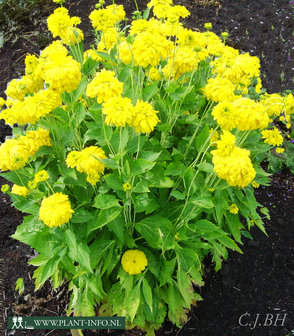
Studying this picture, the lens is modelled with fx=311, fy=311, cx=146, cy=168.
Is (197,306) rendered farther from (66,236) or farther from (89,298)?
(66,236)

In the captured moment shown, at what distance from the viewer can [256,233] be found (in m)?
3.14

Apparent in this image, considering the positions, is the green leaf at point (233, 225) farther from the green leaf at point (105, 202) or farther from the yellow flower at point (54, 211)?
the yellow flower at point (54, 211)

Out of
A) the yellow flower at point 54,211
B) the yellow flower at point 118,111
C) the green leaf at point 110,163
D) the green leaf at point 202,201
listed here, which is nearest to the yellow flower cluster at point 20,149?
the yellow flower at point 54,211

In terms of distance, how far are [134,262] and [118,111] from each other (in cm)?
104

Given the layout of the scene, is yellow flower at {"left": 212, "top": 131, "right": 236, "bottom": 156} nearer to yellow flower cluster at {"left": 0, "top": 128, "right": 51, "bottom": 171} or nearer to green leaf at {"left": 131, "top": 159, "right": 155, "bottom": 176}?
green leaf at {"left": 131, "top": 159, "right": 155, "bottom": 176}

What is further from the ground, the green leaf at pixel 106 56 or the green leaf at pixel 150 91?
the green leaf at pixel 106 56

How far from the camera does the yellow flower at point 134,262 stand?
199cm

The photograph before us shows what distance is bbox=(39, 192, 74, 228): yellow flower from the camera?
1500 mm

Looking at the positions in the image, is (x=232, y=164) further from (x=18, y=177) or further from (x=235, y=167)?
(x=18, y=177)

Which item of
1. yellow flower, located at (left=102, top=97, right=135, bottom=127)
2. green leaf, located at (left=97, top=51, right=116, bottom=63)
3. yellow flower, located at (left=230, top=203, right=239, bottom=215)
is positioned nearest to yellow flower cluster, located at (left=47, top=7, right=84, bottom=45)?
green leaf, located at (left=97, top=51, right=116, bottom=63)

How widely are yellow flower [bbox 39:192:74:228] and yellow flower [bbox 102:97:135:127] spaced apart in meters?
0.48

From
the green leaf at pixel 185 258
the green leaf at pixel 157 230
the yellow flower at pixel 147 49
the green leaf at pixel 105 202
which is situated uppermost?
the yellow flower at pixel 147 49

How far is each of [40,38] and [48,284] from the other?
3612mm

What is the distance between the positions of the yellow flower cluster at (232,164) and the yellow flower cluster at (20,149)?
3.24 feet
